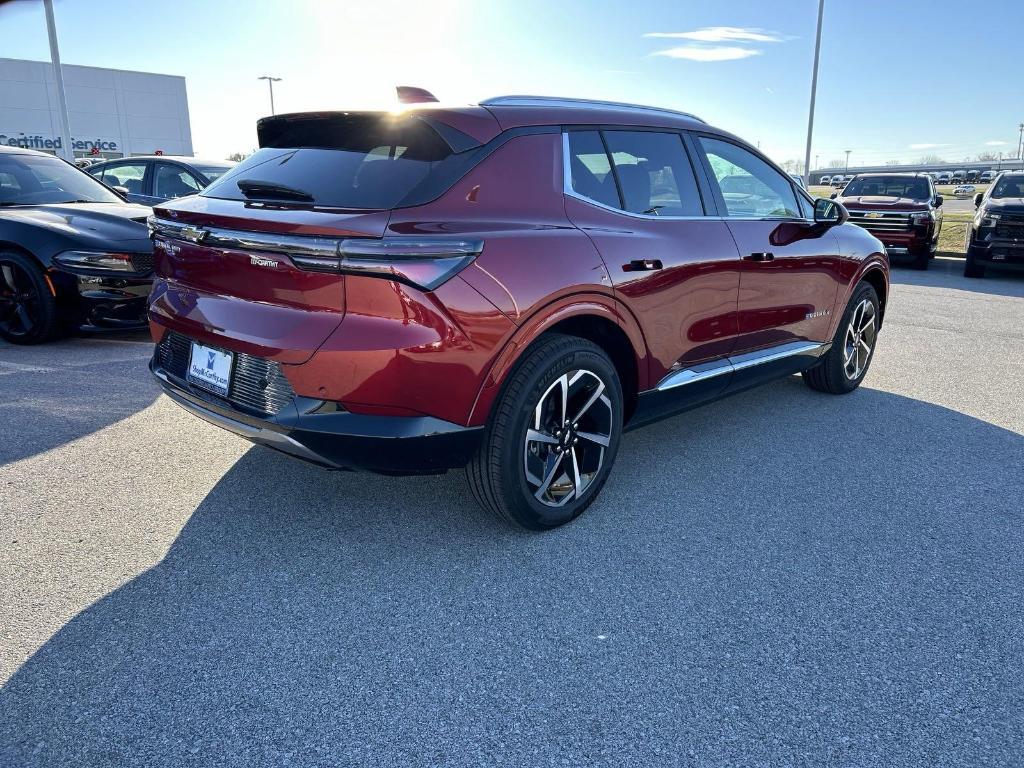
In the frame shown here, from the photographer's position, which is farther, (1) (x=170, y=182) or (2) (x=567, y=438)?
(1) (x=170, y=182)

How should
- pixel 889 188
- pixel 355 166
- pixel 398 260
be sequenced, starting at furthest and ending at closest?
pixel 889 188, pixel 355 166, pixel 398 260

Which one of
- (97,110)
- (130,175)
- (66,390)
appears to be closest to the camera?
(66,390)

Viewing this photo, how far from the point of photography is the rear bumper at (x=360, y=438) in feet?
8.63

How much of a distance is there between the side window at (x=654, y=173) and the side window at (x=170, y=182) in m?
7.15

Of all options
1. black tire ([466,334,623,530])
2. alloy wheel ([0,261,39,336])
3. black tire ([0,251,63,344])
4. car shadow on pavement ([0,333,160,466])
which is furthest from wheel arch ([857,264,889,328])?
alloy wheel ([0,261,39,336])

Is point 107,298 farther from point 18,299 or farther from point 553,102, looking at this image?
point 553,102

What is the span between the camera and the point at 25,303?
6152 mm

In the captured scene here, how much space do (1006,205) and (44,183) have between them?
532 inches

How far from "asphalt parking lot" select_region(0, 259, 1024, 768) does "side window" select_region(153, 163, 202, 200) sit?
5485 mm

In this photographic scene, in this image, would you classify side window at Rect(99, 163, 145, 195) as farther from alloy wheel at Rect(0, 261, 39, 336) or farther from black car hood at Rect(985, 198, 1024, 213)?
black car hood at Rect(985, 198, 1024, 213)

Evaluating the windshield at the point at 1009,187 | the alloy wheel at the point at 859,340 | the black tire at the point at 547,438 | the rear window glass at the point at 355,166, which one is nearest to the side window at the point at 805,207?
the alloy wheel at the point at 859,340

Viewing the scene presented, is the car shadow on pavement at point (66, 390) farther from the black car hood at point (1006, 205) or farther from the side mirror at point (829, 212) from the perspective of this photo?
the black car hood at point (1006, 205)

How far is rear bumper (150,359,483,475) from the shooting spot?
104 inches

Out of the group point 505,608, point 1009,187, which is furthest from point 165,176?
point 1009,187
